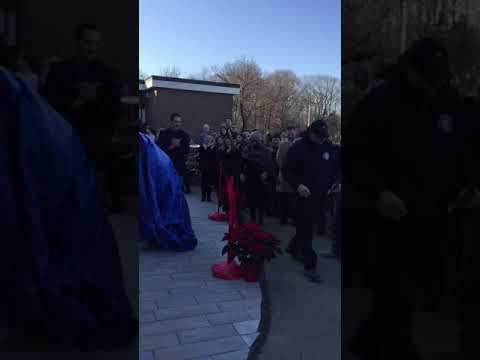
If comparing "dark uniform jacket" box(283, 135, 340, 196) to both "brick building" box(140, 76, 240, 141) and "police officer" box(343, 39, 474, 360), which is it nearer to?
"police officer" box(343, 39, 474, 360)

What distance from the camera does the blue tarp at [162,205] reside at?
3.54 meters

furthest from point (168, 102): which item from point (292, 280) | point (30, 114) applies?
point (292, 280)

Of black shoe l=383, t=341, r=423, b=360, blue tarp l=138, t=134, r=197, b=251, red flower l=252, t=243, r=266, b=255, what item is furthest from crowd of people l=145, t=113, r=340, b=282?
blue tarp l=138, t=134, r=197, b=251

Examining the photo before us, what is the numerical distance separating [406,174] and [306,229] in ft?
1.39

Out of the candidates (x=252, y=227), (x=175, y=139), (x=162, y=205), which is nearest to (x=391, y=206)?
(x=252, y=227)

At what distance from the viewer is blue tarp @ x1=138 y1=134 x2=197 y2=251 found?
3543 millimetres

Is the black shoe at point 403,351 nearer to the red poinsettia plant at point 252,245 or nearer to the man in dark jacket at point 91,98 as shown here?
the red poinsettia plant at point 252,245

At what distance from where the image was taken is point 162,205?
4.32 meters

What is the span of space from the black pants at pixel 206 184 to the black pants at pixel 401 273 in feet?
2.97

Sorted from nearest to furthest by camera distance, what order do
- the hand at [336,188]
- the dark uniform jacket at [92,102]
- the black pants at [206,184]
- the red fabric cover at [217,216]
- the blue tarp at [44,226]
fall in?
the blue tarp at [44,226] → the dark uniform jacket at [92,102] → the hand at [336,188] → the red fabric cover at [217,216] → the black pants at [206,184]

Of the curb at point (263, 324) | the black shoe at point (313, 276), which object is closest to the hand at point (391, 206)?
the black shoe at point (313, 276)

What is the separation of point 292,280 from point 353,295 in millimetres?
245

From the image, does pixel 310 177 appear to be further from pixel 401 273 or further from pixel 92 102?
pixel 92 102

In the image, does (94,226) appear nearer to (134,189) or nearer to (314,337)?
(134,189)
